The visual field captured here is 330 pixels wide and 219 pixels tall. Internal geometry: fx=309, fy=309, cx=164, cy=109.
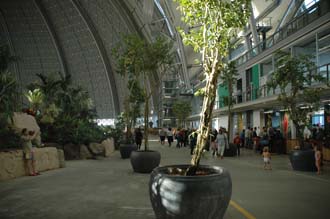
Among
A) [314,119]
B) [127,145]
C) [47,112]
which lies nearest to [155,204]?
[127,145]

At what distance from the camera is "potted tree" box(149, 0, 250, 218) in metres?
4.12

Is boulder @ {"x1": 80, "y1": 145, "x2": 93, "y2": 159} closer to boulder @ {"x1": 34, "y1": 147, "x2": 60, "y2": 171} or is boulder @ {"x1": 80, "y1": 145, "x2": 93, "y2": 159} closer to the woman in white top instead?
boulder @ {"x1": 34, "y1": 147, "x2": 60, "y2": 171}

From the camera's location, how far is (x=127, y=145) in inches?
620

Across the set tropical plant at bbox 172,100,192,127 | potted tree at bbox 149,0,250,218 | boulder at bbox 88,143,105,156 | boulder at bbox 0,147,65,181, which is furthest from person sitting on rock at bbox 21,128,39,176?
tropical plant at bbox 172,100,192,127

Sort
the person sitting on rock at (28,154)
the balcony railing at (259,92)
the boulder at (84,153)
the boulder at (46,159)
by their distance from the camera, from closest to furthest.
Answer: the person sitting on rock at (28,154) → the boulder at (46,159) → the boulder at (84,153) → the balcony railing at (259,92)

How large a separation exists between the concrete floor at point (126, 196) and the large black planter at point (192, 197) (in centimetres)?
111

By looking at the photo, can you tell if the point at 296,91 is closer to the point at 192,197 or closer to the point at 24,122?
the point at 192,197

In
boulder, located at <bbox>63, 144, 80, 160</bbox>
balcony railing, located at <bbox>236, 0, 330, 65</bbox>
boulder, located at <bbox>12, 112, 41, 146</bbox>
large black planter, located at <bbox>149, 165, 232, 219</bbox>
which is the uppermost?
balcony railing, located at <bbox>236, 0, 330, 65</bbox>

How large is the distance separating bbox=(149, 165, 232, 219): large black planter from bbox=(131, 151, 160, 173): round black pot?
5832 mm

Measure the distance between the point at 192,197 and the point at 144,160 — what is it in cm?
618

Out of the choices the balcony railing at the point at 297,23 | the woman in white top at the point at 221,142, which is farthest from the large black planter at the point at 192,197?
the balcony railing at the point at 297,23

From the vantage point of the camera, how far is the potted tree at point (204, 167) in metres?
4.12

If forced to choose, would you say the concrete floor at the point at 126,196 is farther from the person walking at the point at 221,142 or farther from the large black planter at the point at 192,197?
the person walking at the point at 221,142

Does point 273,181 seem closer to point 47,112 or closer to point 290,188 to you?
point 290,188
